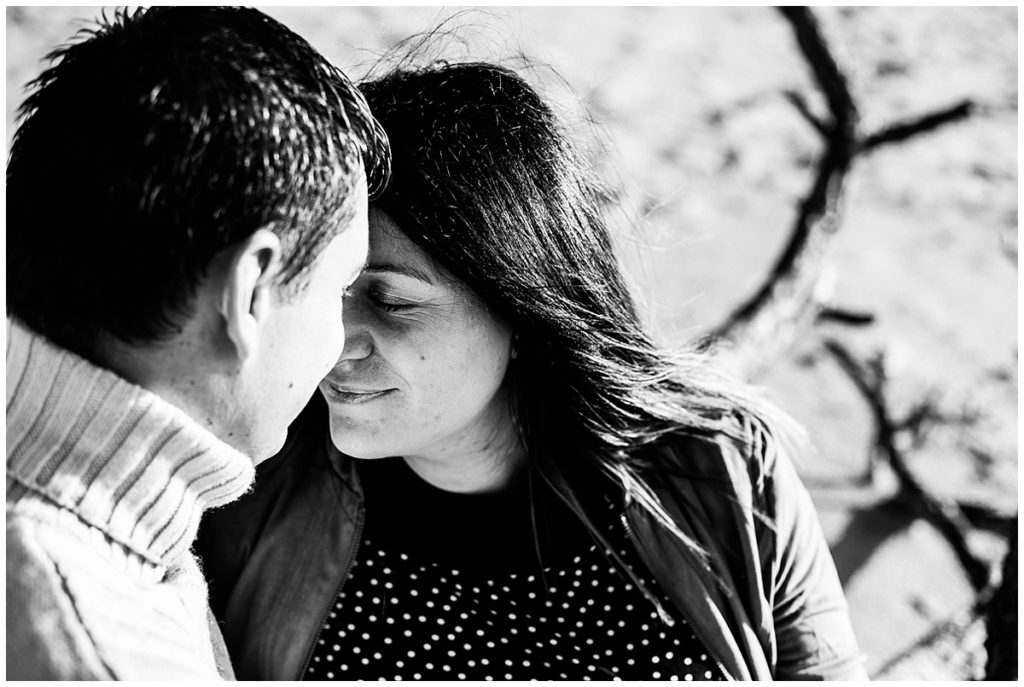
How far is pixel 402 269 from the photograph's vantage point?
160 cm

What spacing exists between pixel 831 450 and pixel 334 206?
8.86 feet

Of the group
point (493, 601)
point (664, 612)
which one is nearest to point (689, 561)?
point (664, 612)

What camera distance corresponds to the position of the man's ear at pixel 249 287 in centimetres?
114

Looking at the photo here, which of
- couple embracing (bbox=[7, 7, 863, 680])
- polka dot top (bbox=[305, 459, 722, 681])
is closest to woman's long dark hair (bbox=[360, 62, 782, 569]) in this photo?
couple embracing (bbox=[7, 7, 863, 680])

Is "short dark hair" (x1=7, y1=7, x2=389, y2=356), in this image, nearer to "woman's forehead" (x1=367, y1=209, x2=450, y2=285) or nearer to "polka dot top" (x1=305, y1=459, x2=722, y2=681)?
"woman's forehead" (x1=367, y1=209, x2=450, y2=285)

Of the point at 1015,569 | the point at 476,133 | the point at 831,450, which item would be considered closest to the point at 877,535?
the point at 831,450

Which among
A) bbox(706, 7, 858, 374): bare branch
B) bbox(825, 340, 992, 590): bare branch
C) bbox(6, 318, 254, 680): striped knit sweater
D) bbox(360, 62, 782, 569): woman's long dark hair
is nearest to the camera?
bbox(6, 318, 254, 680): striped knit sweater

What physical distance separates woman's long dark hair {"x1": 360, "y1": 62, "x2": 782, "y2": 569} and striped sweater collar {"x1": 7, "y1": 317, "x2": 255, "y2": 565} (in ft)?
1.81

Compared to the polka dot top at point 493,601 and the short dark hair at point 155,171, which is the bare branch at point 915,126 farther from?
the short dark hair at point 155,171

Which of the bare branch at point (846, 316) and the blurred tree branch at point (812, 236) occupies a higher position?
the blurred tree branch at point (812, 236)

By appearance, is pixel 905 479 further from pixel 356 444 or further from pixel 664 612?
pixel 356 444

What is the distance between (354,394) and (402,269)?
0.21 m

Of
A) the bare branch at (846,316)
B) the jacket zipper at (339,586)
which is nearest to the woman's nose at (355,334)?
the jacket zipper at (339,586)

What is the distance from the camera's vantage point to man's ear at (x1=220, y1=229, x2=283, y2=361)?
1.14m
